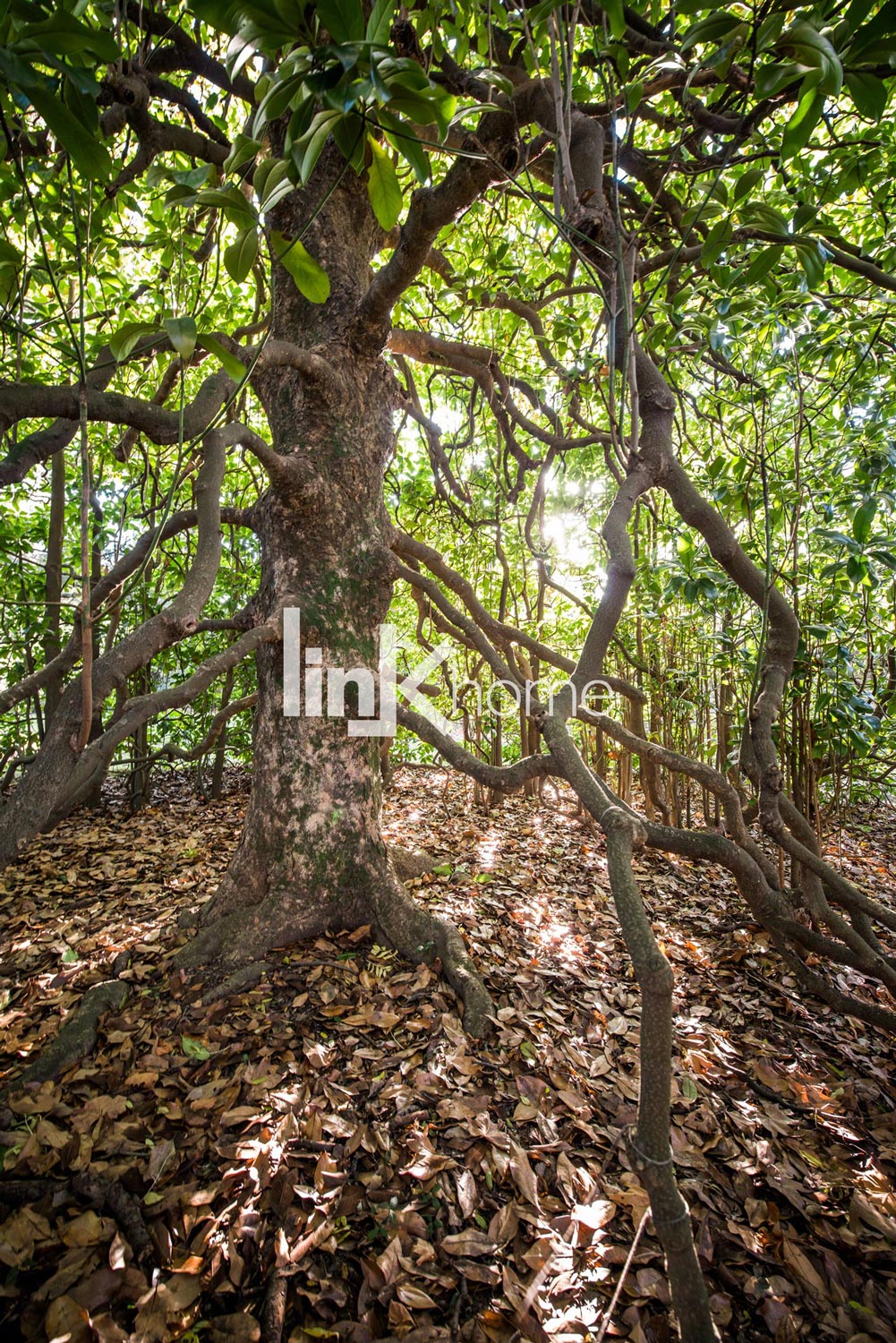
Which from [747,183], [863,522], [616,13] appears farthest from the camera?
[863,522]

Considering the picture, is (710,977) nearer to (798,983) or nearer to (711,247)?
(798,983)

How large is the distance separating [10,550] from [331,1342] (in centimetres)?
462

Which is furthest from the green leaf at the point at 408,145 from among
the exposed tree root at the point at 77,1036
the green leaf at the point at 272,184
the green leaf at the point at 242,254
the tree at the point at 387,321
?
the exposed tree root at the point at 77,1036

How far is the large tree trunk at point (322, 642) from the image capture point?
227 centimetres

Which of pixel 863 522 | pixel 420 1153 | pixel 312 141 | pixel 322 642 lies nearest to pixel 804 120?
pixel 312 141

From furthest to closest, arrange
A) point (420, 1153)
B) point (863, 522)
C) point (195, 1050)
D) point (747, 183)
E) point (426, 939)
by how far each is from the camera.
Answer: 1. point (426, 939)
2. point (863, 522)
3. point (195, 1050)
4. point (420, 1153)
5. point (747, 183)

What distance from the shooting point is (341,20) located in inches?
25.6

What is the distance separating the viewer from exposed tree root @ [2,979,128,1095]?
1.74m

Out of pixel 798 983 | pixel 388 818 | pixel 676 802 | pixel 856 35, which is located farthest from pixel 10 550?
pixel 798 983

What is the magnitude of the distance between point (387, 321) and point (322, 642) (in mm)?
1349

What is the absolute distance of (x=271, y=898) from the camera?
226 centimetres

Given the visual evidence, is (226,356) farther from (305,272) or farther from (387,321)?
(387,321)

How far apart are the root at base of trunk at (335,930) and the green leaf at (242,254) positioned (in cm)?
209

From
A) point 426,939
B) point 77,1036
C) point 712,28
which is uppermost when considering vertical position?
point 712,28
